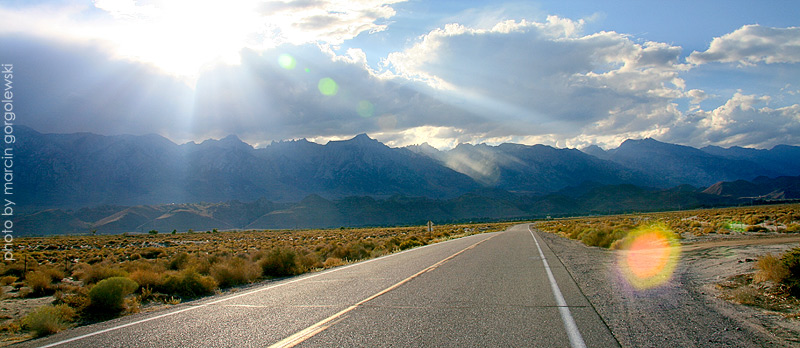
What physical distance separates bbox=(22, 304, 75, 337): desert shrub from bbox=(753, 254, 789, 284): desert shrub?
12.9m

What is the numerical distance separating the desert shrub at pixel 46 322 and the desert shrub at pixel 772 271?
1287 cm

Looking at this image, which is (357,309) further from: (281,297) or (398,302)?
(281,297)

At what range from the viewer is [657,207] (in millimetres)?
197375

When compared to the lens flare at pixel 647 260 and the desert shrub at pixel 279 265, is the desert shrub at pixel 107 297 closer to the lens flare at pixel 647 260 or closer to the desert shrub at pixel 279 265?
the desert shrub at pixel 279 265

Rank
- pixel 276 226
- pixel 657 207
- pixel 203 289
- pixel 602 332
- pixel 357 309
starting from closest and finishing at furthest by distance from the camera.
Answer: pixel 602 332
pixel 357 309
pixel 203 289
pixel 276 226
pixel 657 207

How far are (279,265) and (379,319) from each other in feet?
33.3

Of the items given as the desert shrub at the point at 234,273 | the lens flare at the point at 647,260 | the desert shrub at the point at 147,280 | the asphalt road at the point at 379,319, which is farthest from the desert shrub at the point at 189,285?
the lens flare at the point at 647,260

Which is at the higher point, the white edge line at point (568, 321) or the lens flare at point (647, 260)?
the white edge line at point (568, 321)

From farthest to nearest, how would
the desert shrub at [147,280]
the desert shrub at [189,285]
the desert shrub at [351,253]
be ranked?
the desert shrub at [351,253]
the desert shrub at [147,280]
the desert shrub at [189,285]

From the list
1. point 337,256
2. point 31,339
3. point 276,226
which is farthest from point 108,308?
point 276,226

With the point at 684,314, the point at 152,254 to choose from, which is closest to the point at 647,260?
the point at 684,314

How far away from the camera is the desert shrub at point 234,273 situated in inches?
527

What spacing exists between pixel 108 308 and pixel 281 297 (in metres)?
3.64

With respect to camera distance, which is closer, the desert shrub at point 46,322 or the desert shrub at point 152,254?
the desert shrub at point 46,322
